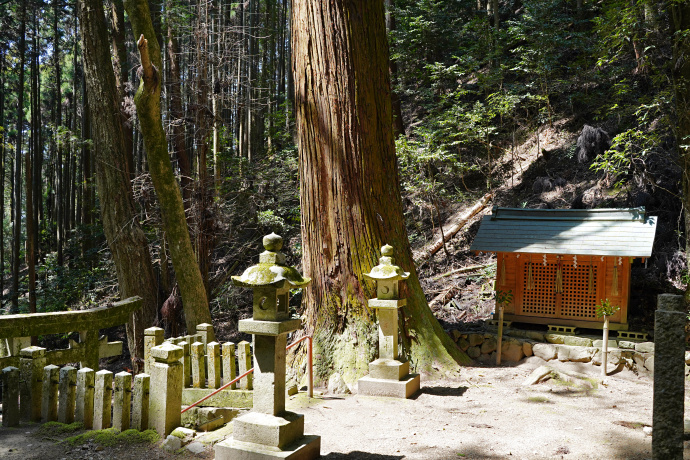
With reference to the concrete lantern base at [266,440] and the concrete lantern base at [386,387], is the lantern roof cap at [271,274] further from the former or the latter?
the concrete lantern base at [386,387]

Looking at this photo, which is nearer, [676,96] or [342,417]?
[342,417]

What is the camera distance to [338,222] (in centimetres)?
646

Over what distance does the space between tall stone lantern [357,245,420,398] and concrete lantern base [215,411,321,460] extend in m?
1.98

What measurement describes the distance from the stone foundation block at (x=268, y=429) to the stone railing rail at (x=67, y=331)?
330cm

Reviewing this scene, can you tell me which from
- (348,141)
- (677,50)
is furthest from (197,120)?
(677,50)

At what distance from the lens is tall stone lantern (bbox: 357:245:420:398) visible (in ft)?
18.2

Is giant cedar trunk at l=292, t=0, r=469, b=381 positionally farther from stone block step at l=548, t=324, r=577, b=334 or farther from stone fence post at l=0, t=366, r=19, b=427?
stone fence post at l=0, t=366, r=19, b=427

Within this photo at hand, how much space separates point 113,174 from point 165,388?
20.5ft

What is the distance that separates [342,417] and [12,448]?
2.96 meters

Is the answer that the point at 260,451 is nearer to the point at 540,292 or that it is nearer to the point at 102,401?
the point at 102,401

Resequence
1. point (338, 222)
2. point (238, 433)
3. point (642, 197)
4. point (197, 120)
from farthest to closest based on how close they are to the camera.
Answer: point (642, 197), point (197, 120), point (338, 222), point (238, 433)

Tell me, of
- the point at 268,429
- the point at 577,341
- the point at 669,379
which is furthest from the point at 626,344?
the point at 268,429

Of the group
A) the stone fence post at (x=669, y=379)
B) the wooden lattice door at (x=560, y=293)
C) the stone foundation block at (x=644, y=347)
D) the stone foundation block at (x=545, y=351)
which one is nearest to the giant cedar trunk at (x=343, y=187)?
the stone foundation block at (x=545, y=351)

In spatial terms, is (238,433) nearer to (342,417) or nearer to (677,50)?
(342,417)
